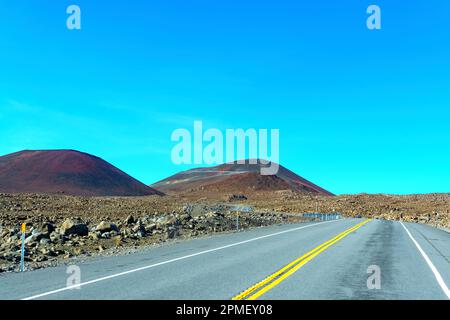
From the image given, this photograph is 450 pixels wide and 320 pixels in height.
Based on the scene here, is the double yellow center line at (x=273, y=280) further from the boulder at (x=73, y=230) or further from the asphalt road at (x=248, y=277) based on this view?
the boulder at (x=73, y=230)

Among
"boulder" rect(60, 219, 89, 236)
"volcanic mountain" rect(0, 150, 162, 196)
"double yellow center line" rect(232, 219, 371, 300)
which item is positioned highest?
"volcanic mountain" rect(0, 150, 162, 196)

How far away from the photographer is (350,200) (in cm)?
12712

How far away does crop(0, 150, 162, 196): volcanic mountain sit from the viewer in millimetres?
158750

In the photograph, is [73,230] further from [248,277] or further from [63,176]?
[63,176]

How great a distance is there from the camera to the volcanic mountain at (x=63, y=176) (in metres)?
159

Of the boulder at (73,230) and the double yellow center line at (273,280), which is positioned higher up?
the boulder at (73,230)

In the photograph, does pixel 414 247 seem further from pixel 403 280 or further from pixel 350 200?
pixel 350 200

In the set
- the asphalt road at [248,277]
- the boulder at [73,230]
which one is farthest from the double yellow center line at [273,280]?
the boulder at [73,230]

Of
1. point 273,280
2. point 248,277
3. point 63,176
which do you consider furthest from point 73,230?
point 63,176

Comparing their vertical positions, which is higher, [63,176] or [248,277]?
[63,176]

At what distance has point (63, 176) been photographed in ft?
561

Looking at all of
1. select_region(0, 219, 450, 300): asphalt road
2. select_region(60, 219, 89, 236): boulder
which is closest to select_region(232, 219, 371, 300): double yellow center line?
select_region(0, 219, 450, 300): asphalt road

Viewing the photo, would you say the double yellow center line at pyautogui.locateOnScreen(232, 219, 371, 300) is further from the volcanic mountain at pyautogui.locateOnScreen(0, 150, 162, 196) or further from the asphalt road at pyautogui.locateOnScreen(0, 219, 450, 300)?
the volcanic mountain at pyautogui.locateOnScreen(0, 150, 162, 196)
